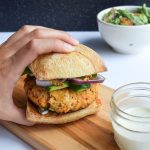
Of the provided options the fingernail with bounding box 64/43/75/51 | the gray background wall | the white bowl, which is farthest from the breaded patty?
the gray background wall

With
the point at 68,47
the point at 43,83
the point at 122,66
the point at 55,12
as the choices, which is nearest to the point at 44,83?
the point at 43,83

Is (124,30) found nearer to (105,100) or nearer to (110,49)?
(110,49)

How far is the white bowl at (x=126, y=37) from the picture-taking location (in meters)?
1.43

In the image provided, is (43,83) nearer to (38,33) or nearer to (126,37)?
(38,33)

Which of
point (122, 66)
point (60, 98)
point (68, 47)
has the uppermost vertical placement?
point (68, 47)

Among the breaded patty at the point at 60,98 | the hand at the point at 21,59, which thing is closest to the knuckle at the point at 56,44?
the hand at the point at 21,59

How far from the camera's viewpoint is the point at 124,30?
1438mm

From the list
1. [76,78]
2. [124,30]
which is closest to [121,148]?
[76,78]

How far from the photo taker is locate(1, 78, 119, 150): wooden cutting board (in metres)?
1.04

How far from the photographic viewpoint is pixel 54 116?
1099 millimetres

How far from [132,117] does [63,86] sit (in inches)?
8.4

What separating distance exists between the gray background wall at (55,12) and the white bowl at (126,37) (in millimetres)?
320

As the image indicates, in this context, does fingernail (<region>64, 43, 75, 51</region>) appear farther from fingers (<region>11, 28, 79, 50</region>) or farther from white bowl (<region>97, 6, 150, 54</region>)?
white bowl (<region>97, 6, 150, 54</region>)

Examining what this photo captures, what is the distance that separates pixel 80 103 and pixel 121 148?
0.16 m
